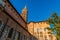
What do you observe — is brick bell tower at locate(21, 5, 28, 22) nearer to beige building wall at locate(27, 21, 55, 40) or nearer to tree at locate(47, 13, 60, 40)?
beige building wall at locate(27, 21, 55, 40)

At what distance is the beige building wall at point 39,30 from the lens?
3694cm

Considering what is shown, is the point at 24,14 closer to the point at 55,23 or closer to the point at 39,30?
the point at 39,30

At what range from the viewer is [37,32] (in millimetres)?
38312

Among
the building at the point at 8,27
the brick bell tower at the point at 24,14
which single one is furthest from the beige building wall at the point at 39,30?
the building at the point at 8,27

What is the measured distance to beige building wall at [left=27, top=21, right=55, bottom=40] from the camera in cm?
3694

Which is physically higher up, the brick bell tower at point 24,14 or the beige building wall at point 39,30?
the brick bell tower at point 24,14

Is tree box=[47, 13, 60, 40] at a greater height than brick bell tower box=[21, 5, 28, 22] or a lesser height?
lesser

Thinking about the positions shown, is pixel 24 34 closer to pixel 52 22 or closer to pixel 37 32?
pixel 52 22

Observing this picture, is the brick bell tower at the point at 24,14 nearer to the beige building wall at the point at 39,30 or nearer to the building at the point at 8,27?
the beige building wall at the point at 39,30

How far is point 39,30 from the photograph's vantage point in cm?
3853

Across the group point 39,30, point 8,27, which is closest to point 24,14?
point 39,30

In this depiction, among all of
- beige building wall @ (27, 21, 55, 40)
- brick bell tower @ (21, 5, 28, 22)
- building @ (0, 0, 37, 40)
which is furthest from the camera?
brick bell tower @ (21, 5, 28, 22)

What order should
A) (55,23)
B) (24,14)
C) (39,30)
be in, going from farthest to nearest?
1. (24,14)
2. (39,30)
3. (55,23)

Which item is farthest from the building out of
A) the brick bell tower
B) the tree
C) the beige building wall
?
the brick bell tower
